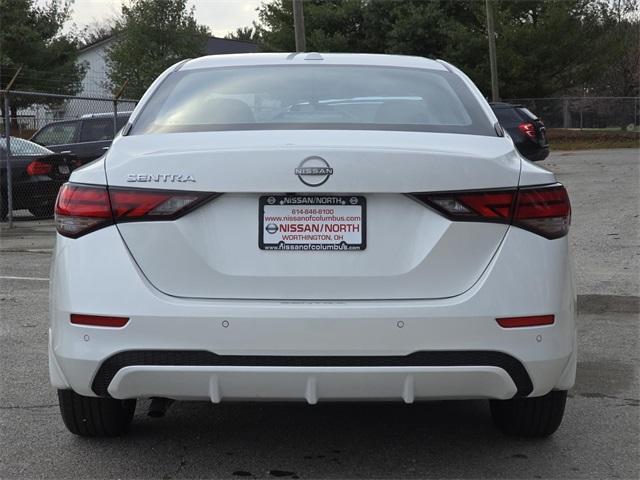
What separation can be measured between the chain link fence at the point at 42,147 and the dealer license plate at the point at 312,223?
1082cm

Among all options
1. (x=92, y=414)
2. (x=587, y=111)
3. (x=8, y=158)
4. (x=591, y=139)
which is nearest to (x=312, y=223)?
(x=92, y=414)

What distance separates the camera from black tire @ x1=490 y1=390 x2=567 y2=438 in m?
4.07

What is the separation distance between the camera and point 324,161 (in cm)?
344

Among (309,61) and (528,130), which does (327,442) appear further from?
(528,130)

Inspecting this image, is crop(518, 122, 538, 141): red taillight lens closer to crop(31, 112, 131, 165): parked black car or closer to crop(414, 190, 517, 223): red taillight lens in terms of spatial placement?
crop(31, 112, 131, 165): parked black car

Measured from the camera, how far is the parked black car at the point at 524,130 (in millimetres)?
20844

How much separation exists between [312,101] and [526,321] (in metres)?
1.35

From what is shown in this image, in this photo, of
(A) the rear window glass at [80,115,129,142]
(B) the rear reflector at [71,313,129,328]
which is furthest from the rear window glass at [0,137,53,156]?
(B) the rear reflector at [71,313,129,328]

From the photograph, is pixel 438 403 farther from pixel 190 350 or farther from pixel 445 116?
pixel 190 350

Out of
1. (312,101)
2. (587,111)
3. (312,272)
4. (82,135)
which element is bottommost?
(587,111)

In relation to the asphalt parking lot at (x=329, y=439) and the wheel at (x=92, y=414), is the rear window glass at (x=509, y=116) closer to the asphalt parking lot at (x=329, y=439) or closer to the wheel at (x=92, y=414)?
the asphalt parking lot at (x=329, y=439)

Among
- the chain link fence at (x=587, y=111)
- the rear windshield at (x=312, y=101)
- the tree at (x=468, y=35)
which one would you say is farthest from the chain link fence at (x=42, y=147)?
the chain link fence at (x=587, y=111)

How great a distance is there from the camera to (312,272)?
346 centimetres

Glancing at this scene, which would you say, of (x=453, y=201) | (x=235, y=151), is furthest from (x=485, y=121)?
(x=235, y=151)
